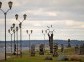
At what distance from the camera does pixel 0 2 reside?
185 ft

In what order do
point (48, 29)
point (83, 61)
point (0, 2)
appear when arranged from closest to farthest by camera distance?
1. point (83, 61)
2. point (0, 2)
3. point (48, 29)

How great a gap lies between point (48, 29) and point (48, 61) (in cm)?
4255

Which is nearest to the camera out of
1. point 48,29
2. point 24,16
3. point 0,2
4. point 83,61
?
point 83,61

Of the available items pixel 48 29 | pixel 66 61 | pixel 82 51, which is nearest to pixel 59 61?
pixel 66 61

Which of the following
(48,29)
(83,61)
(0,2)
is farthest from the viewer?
(48,29)

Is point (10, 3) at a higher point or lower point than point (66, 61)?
higher

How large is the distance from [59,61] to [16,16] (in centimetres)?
2067

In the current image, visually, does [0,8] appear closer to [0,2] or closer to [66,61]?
[0,2]

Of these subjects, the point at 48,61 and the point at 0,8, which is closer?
the point at 48,61

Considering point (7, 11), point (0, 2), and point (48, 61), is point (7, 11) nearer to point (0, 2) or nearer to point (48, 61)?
point (0, 2)

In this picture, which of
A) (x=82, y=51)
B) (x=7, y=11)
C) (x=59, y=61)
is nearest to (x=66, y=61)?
(x=59, y=61)

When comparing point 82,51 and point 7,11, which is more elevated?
point 7,11

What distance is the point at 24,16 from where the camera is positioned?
67.5 metres

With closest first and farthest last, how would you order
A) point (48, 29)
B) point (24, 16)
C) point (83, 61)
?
point (83, 61)
point (24, 16)
point (48, 29)
